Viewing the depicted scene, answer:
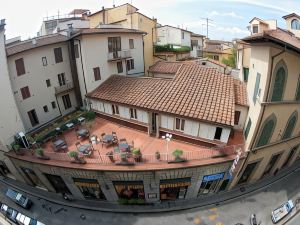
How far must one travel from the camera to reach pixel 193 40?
47.9 m

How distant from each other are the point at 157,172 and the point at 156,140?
13.5 ft

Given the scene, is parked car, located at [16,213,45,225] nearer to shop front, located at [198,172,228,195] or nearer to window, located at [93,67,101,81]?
shop front, located at [198,172,228,195]

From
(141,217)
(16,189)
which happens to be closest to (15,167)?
(16,189)

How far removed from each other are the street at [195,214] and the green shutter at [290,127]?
4987mm

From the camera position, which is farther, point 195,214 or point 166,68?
point 166,68

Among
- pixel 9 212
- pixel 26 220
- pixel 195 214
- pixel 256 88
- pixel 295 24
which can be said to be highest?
pixel 295 24

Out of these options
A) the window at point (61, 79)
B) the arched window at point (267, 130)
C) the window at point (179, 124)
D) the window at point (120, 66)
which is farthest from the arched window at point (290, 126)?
the window at point (61, 79)

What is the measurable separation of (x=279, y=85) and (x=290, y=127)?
5.48 metres

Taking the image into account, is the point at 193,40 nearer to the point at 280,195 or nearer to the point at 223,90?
the point at 223,90

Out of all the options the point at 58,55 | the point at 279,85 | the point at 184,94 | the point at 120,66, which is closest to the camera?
the point at 279,85

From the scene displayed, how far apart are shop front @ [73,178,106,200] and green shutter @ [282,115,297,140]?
15887 mm

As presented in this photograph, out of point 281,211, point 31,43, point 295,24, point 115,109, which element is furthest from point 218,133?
point 31,43

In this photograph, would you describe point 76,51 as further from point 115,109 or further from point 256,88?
point 256,88

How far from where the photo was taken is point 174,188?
17953 mm
